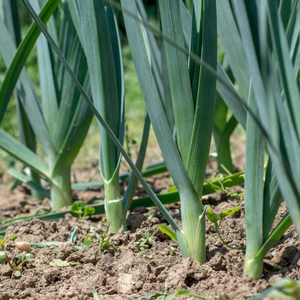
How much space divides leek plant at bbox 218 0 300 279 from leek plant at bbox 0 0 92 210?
54cm

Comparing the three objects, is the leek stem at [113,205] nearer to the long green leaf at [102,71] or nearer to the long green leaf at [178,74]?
the long green leaf at [102,71]

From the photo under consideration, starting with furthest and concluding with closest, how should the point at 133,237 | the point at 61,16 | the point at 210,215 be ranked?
the point at 61,16 < the point at 133,237 < the point at 210,215

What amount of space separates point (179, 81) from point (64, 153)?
63cm

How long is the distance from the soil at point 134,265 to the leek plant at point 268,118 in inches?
3.0

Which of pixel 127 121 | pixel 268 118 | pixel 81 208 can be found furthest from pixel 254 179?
pixel 127 121

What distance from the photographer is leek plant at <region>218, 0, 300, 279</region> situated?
47 centimetres

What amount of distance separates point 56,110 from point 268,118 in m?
0.91

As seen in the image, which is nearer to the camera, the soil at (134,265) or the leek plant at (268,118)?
the leek plant at (268,118)

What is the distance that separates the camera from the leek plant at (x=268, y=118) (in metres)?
0.47

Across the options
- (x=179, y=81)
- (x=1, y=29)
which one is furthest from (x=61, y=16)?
(x=179, y=81)

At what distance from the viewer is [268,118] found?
0.46 meters

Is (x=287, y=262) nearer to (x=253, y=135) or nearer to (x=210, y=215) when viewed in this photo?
(x=210, y=215)

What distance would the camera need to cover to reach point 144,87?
2.31 ft

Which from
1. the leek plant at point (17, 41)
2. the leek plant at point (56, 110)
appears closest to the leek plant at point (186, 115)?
the leek plant at point (56, 110)
